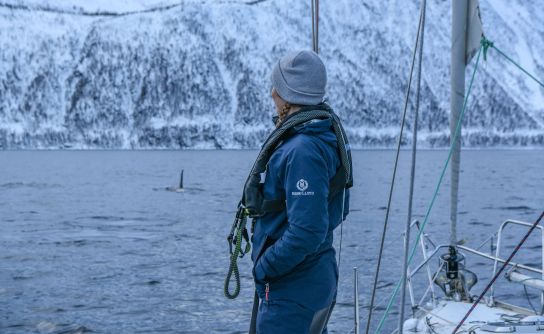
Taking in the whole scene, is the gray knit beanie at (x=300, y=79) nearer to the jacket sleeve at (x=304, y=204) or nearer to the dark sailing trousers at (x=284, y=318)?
the jacket sleeve at (x=304, y=204)

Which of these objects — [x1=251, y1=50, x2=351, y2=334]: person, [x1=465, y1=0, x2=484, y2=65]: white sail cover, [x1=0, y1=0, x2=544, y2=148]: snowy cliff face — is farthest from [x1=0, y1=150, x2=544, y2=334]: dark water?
[x1=0, y1=0, x2=544, y2=148]: snowy cliff face

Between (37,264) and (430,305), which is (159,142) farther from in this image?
(430,305)

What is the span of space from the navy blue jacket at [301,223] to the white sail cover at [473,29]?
4.12m

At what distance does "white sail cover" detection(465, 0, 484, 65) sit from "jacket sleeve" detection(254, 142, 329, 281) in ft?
14.3

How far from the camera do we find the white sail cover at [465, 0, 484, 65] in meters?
7.61

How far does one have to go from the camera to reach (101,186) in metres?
62.9

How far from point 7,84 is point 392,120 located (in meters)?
82.3

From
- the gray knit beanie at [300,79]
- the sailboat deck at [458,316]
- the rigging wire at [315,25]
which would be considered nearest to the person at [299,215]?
the gray knit beanie at [300,79]

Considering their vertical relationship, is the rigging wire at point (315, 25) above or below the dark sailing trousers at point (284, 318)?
above

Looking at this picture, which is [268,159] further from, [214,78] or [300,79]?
[214,78]

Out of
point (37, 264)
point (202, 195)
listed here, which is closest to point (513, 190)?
point (202, 195)

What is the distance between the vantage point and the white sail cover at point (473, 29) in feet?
25.0

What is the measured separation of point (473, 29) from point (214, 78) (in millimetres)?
155303

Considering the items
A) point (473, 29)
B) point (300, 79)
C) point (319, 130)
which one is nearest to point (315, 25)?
point (300, 79)
